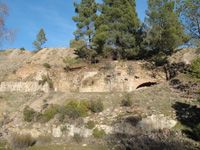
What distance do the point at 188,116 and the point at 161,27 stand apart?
1236 cm


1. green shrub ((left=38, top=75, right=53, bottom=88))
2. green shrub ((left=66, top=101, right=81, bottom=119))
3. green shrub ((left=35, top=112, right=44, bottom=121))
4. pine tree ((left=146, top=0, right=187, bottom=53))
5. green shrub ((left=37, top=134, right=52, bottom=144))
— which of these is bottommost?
green shrub ((left=37, top=134, right=52, bottom=144))

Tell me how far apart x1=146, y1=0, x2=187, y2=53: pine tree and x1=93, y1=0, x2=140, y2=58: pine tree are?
78.8 inches

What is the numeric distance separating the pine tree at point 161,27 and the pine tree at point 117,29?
6.57 feet

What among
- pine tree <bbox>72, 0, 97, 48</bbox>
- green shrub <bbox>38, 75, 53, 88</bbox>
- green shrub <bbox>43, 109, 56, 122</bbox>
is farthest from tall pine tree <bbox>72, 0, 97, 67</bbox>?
green shrub <bbox>43, 109, 56, 122</bbox>

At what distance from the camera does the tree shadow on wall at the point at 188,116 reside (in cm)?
1020

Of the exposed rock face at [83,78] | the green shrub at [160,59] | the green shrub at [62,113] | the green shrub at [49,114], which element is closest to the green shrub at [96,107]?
the green shrub at [62,113]

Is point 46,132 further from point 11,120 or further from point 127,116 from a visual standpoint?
point 127,116

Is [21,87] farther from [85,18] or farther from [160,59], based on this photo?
[160,59]

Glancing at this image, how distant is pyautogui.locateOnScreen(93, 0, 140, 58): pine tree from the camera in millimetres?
21505

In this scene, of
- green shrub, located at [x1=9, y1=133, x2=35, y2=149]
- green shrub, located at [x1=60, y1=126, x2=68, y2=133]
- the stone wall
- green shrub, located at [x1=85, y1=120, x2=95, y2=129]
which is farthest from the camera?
the stone wall

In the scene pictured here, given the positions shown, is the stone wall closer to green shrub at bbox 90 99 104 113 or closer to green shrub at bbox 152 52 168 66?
green shrub at bbox 90 99 104 113

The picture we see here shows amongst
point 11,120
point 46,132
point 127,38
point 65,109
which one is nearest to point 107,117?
point 65,109

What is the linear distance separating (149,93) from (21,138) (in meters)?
11.0

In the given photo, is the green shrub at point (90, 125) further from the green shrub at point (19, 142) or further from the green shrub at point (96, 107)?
the green shrub at point (19, 142)
